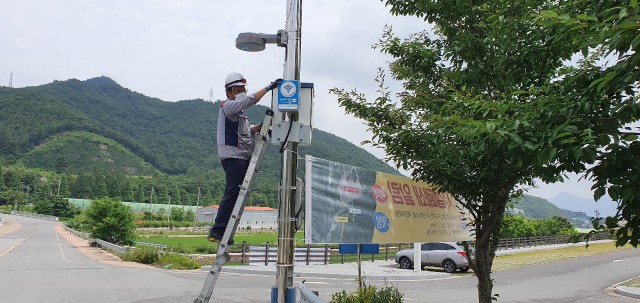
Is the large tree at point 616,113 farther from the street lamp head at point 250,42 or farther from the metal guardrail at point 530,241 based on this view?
the metal guardrail at point 530,241

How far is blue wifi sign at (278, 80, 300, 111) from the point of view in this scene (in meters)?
4.32

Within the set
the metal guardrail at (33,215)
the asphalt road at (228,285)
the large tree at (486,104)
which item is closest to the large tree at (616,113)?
the large tree at (486,104)

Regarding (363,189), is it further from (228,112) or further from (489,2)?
(228,112)

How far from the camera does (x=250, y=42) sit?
15.6ft

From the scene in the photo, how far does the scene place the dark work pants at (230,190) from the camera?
460 cm

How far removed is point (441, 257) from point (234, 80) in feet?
72.4

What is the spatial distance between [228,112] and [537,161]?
2763mm

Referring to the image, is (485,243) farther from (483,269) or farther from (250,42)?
(250,42)

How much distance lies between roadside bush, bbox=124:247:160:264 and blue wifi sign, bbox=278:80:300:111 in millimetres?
23244

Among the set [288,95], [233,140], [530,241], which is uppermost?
[288,95]

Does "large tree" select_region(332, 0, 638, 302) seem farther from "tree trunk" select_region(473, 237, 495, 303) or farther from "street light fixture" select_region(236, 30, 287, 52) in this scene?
"street light fixture" select_region(236, 30, 287, 52)

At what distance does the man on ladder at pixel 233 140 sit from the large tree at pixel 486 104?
1981 millimetres

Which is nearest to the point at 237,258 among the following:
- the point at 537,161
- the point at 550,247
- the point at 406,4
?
the point at 406,4

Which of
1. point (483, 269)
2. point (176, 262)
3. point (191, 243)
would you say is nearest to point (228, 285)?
point (176, 262)
